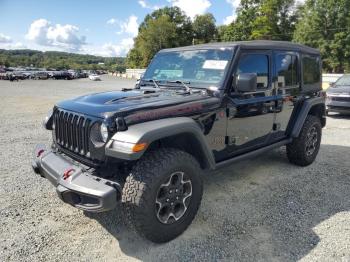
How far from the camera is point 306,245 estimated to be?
3.09 meters

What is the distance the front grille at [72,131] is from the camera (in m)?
3.08

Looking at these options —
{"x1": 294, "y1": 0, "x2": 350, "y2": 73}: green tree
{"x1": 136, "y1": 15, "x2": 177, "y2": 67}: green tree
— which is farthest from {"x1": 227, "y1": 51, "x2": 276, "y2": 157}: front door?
{"x1": 136, "y1": 15, "x2": 177, "y2": 67}: green tree

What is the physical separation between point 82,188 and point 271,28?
188 feet

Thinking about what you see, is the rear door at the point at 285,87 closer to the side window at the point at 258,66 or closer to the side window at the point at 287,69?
the side window at the point at 287,69

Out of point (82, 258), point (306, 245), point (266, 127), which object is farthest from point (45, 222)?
point (266, 127)

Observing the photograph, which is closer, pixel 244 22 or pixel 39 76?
pixel 39 76

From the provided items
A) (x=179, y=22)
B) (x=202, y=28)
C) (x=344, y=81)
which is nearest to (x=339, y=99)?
(x=344, y=81)

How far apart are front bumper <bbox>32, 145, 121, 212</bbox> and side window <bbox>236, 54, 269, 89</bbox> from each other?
210 cm

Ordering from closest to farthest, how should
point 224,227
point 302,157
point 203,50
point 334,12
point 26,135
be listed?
1. point 224,227
2. point 203,50
3. point 302,157
4. point 26,135
5. point 334,12

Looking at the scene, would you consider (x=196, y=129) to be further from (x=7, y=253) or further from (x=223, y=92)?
(x=7, y=253)

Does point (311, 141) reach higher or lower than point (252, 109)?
lower

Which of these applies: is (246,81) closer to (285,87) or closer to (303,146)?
(285,87)

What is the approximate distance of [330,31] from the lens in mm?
43156

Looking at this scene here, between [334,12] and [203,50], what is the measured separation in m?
46.8
